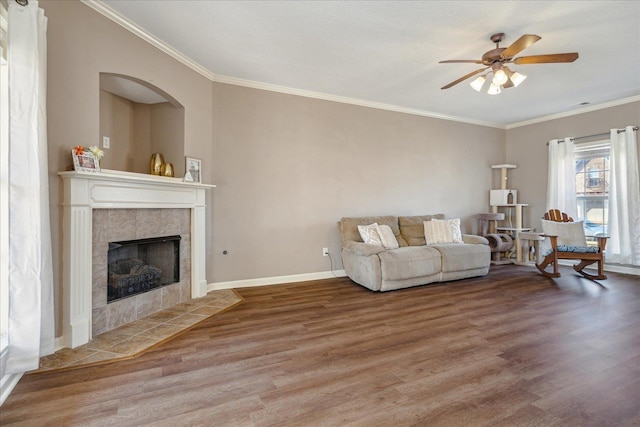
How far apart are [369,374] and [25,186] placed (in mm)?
2318

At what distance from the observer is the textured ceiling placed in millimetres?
2443

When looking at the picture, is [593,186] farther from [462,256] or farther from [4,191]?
[4,191]

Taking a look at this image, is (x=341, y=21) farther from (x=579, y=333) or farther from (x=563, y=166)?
(x=563, y=166)

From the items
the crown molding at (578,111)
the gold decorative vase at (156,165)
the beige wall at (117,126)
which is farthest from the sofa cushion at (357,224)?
the crown molding at (578,111)

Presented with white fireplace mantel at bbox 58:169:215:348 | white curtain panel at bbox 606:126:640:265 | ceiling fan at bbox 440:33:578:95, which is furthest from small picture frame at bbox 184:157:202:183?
white curtain panel at bbox 606:126:640:265

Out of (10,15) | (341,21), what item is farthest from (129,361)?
(341,21)

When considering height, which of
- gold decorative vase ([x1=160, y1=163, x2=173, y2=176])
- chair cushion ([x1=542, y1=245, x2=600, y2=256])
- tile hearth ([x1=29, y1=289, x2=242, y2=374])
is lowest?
tile hearth ([x1=29, y1=289, x2=242, y2=374])

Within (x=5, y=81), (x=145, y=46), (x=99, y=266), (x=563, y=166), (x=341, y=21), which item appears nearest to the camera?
(x=5, y=81)

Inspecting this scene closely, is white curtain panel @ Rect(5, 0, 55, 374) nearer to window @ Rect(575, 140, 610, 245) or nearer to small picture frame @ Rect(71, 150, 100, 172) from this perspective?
small picture frame @ Rect(71, 150, 100, 172)

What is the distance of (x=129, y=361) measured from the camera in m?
2.01

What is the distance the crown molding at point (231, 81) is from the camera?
2.51 metres

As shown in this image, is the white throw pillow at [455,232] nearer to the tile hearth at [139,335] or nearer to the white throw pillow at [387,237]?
the white throw pillow at [387,237]

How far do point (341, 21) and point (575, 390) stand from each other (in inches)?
119

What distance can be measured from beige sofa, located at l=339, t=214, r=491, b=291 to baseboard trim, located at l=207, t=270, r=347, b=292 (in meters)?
0.31
